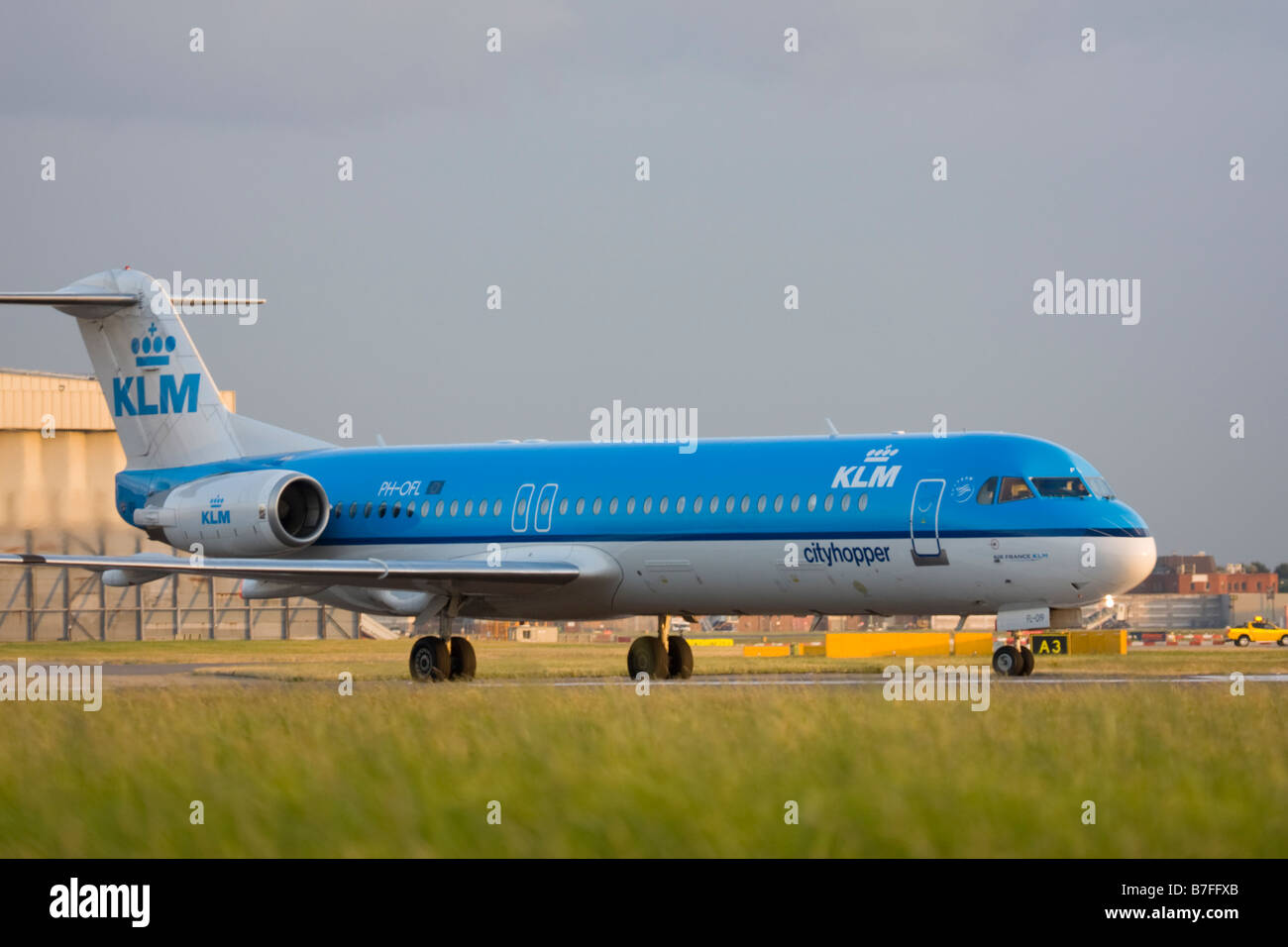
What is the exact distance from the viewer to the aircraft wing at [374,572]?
92.8 feet

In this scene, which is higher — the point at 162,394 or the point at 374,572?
the point at 162,394

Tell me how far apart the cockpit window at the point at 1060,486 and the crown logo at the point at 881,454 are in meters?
2.28

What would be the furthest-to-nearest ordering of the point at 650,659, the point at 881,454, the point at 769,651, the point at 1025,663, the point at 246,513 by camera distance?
the point at 769,651 → the point at 246,513 → the point at 650,659 → the point at 1025,663 → the point at 881,454

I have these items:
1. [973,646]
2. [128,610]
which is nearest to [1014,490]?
[973,646]

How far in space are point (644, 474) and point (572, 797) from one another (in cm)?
1807

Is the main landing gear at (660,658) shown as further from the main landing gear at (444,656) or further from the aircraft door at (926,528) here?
the aircraft door at (926,528)

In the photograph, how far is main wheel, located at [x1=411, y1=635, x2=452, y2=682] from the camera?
30.3 meters

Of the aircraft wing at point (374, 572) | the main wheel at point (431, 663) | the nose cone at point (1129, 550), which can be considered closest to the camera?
the nose cone at point (1129, 550)

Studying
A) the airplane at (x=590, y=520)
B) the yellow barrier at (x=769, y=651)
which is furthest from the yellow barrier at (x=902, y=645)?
the airplane at (x=590, y=520)

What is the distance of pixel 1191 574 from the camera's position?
17175cm

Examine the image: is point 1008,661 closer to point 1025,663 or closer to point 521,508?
point 1025,663

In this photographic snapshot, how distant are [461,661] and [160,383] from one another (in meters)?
8.65

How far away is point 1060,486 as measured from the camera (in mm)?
26109
